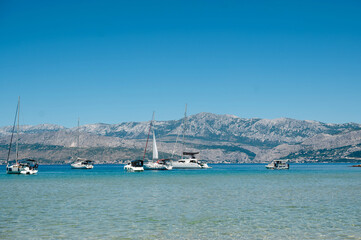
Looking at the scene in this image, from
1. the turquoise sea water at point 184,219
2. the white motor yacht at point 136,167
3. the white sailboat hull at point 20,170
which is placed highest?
the white motor yacht at point 136,167

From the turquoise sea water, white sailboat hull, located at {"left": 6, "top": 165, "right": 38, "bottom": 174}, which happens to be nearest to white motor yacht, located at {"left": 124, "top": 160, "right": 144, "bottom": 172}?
white sailboat hull, located at {"left": 6, "top": 165, "right": 38, "bottom": 174}

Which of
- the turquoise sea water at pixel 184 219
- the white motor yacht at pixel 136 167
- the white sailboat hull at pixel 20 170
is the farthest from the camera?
the white motor yacht at pixel 136 167

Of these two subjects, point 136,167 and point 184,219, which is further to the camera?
point 136,167

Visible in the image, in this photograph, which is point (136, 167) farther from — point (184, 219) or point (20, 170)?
point (184, 219)

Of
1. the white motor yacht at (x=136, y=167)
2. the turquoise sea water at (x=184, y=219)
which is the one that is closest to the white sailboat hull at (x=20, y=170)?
the white motor yacht at (x=136, y=167)

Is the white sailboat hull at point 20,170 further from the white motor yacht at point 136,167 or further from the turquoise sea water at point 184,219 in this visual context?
the turquoise sea water at point 184,219

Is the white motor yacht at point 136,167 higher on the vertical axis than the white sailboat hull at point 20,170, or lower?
higher

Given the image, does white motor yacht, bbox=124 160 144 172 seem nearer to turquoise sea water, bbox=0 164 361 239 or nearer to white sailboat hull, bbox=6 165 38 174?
white sailboat hull, bbox=6 165 38 174

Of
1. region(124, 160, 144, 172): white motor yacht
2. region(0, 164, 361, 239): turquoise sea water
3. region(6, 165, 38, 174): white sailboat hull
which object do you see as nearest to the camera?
region(0, 164, 361, 239): turquoise sea water

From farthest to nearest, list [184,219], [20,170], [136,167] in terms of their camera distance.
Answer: [136,167] < [20,170] < [184,219]

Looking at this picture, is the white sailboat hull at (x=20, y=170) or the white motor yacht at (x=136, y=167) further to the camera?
the white motor yacht at (x=136, y=167)

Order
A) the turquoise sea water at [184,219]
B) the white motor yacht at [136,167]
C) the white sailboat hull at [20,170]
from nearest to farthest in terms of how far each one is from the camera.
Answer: the turquoise sea water at [184,219] → the white sailboat hull at [20,170] → the white motor yacht at [136,167]

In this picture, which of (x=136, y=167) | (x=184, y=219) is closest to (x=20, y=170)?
(x=136, y=167)

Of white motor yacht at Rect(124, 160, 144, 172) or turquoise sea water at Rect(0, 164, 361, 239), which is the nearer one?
turquoise sea water at Rect(0, 164, 361, 239)
